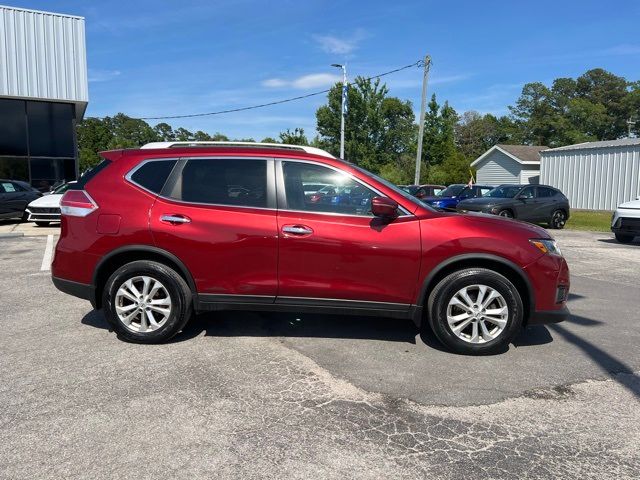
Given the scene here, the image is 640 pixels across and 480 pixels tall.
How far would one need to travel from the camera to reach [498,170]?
133 ft

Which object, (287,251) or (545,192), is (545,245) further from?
(545,192)

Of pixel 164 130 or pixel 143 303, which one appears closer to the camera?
pixel 143 303

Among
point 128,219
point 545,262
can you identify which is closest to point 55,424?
point 128,219

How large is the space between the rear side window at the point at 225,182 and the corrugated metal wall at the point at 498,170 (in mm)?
36614

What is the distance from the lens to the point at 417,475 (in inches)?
109

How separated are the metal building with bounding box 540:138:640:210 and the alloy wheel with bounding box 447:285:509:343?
26.1 m

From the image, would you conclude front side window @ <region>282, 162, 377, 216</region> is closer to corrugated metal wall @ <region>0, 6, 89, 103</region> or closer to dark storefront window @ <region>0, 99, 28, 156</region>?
corrugated metal wall @ <region>0, 6, 89, 103</region>

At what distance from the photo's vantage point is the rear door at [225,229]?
4539 mm

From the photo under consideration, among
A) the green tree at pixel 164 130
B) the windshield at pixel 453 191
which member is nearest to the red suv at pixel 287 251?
the windshield at pixel 453 191

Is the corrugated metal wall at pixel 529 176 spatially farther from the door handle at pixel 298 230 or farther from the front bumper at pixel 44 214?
the door handle at pixel 298 230

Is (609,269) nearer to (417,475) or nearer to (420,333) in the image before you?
(420,333)

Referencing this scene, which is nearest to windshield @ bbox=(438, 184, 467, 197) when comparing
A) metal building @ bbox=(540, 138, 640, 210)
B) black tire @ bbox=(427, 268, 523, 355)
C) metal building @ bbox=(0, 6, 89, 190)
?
metal building @ bbox=(540, 138, 640, 210)

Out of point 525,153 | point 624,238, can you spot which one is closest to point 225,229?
point 624,238

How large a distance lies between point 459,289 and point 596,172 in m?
28.9
